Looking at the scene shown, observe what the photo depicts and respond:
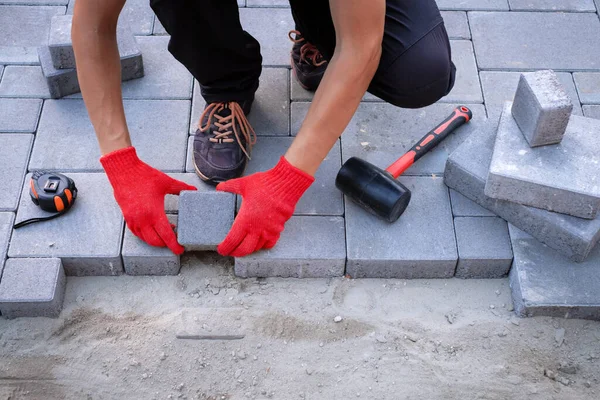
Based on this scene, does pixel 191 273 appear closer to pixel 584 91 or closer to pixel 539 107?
pixel 539 107

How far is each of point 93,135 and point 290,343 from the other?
1347mm

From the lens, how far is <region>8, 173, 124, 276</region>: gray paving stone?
10.1 ft

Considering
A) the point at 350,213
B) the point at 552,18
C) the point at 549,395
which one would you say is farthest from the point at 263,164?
the point at 552,18

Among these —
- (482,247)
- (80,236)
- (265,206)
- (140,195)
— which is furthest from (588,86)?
(80,236)

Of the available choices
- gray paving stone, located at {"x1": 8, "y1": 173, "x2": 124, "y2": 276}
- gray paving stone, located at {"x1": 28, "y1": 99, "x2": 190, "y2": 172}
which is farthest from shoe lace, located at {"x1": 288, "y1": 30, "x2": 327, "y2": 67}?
gray paving stone, located at {"x1": 8, "y1": 173, "x2": 124, "y2": 276}

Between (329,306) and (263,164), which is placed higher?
(263,164)

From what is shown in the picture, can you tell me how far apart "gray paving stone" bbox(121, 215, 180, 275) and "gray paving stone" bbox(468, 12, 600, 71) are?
1.89 m

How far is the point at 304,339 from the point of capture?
2996mm

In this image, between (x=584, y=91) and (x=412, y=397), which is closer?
(x=412, y=397)

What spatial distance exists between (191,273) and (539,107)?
1.57 metres

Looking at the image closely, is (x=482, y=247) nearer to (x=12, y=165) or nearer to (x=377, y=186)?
(x=377, y=186)

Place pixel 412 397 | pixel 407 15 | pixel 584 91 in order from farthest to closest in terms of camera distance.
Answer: pixel 584 91 < pixel 407 15 < pixel 412 397

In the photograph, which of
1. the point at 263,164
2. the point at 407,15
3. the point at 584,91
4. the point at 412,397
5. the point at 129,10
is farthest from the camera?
the point at 129,10

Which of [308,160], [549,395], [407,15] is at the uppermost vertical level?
[407,15]
